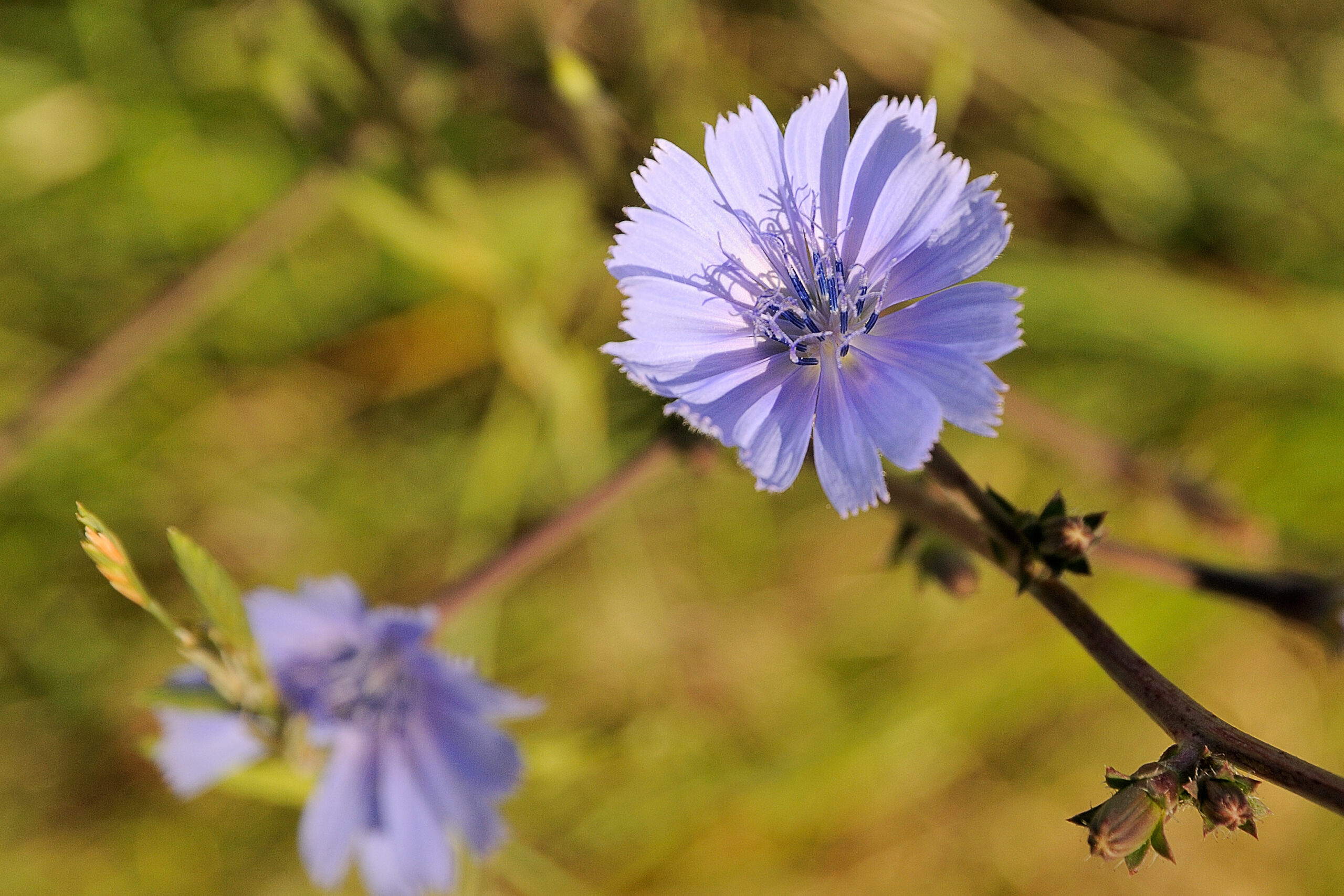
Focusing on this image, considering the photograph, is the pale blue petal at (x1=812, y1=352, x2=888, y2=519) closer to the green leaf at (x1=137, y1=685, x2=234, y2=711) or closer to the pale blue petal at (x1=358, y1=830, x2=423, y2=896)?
the green leaf at (x1=137, y1=685, x2=234, y2=711)

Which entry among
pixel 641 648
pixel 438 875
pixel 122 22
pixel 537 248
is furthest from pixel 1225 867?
pixel 122 22

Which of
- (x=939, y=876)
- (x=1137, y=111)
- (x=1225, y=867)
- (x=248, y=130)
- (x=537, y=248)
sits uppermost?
(x=248, y=130)

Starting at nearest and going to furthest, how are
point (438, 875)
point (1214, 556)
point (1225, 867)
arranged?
point (438, 875) → point (1214, 556) → point (1225, 867)

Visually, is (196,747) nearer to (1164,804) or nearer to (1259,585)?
(1164,804)

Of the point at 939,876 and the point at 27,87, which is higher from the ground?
the point at 27,87

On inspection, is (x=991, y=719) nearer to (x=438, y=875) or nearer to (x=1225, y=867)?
(x=1225, y=867)

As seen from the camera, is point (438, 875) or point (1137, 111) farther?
point (1137, 111)
